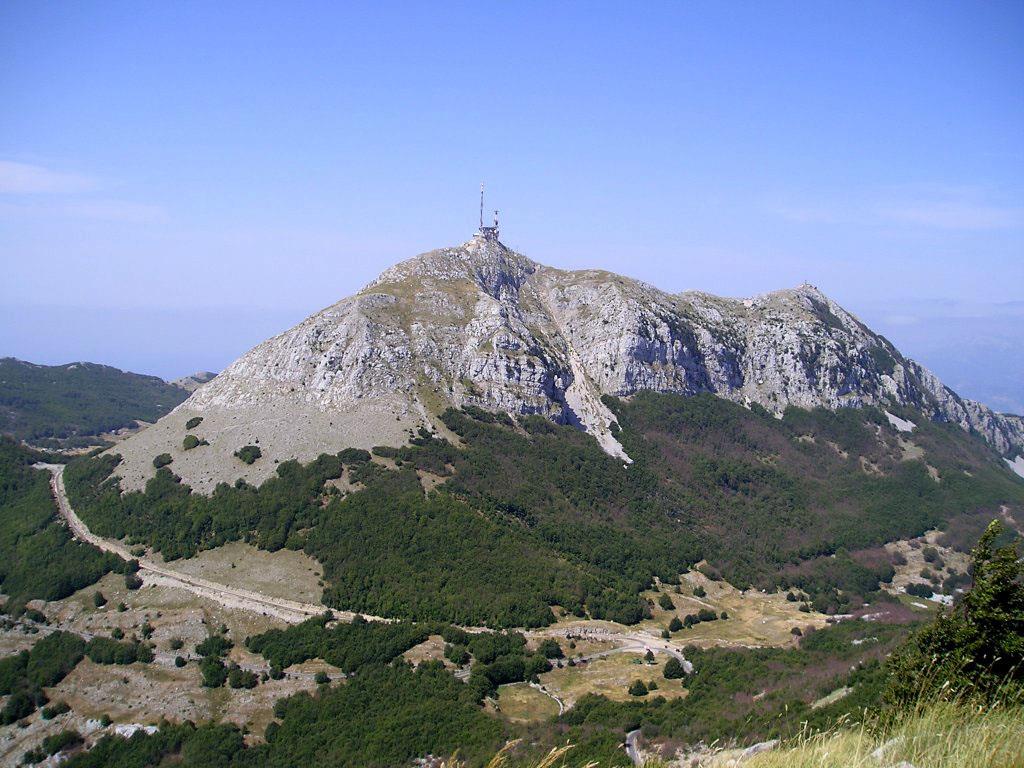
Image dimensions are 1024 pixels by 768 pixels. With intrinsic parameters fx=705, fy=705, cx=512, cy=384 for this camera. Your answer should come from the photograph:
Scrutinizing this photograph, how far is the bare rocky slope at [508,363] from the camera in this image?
105500 mm

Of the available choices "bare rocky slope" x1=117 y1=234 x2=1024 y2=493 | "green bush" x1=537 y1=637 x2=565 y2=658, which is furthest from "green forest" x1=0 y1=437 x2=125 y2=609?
"green bush" x1=537 y1=637 x2=565 y2=658

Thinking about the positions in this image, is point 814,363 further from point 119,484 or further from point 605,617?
point 119,484

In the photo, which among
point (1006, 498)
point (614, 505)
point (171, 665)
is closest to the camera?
point (171, 665)

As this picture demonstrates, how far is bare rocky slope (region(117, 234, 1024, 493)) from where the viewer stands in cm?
10550

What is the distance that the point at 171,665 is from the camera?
209 feet

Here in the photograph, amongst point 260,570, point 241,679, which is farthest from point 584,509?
point 241,679

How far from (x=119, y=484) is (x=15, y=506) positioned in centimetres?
1591

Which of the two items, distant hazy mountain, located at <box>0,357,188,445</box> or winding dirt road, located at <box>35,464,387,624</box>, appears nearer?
winding dirt road, located at <box>35,464,387,624</box>

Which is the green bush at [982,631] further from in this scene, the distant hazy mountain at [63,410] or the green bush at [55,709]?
the distant hazy mountain at [63,410]

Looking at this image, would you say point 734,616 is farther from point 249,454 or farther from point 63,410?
point 63,410

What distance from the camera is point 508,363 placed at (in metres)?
120

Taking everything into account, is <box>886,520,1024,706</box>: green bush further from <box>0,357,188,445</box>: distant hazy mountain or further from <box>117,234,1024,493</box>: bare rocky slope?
<box>0,357,188,445</box>: distant hazy mountain

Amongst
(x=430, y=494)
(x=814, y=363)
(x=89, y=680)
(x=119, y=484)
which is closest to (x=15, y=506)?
(x=119, y=484)

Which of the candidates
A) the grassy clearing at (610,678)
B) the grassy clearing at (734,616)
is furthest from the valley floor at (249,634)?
the grassy clearing at (734,616)
